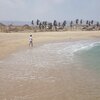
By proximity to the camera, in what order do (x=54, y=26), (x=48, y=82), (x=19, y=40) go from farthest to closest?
(x=54, y=26) < (x=19, y=40) < (x=48, y=82)

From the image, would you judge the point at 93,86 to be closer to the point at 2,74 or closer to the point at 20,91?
the point at 20,91

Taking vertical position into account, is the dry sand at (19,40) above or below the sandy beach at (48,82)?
below

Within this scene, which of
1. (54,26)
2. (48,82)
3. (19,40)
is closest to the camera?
(48,82)

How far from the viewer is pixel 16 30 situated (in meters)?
78.6

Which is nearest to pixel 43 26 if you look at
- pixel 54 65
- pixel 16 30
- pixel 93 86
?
pixel 16 30

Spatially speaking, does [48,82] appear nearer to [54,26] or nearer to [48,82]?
[48,82]

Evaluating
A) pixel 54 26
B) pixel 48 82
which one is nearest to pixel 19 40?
pixel 48 82

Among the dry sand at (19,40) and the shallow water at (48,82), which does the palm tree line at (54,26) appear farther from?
the shallow water at (48,82)

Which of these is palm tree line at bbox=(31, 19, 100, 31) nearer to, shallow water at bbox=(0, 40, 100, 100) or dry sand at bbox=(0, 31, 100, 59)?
dry sand at bbox=(0, 31, 100, 59)

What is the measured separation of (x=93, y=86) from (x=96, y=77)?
2.19m

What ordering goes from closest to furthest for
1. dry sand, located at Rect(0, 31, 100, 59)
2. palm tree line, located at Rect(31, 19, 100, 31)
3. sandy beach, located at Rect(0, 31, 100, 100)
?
1. sandy beach, located at Rect(0, 31, 100, 100)
2. dry sand, located at Rect(0, 31, 100, 59)
3. palm tree line, located at Rect(31, 19, 100, 31)

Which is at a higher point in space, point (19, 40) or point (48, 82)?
point (48, 82)

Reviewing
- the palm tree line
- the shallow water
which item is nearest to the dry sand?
the shallow water

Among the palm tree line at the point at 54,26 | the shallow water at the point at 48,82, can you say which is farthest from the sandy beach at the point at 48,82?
the palm tree line at the point at 54,26
